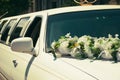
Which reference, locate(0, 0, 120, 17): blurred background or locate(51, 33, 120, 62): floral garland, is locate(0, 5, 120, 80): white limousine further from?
locate(0, 0, 120, 17): blurred background

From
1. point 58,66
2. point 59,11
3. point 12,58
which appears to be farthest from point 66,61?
point 12,58

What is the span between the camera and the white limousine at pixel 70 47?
3.87m

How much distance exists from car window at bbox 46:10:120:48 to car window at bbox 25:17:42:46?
367 millimetres

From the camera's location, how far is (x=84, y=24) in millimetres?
5383

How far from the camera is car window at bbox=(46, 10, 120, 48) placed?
525cm

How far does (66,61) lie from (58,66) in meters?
0.11

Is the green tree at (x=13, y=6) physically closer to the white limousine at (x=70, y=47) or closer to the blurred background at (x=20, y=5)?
the blurred background at (x=20, y=5)

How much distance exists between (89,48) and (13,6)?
141 ft

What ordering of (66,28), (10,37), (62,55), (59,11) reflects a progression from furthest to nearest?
(10,37) < (59,11) < (66,28) < (62,55)

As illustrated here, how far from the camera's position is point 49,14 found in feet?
18.1

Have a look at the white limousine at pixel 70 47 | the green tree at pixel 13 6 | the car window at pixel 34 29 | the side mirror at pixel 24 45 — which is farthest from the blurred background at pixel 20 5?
the side mirror at pixel 24 45

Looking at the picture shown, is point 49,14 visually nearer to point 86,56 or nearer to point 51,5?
point 86,56

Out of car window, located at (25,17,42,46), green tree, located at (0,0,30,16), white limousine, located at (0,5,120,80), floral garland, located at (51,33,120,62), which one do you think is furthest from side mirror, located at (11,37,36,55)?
green tree, located at (0,0,30,16)

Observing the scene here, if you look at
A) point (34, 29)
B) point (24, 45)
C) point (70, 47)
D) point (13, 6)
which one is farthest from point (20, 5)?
point (70, 47)
